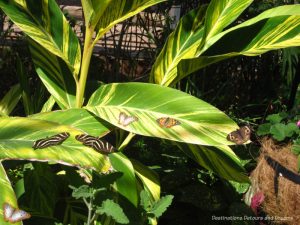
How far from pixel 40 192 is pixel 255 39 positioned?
978 millimetres

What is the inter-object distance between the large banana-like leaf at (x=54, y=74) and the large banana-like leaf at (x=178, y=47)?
345mm

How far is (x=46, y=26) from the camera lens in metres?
2.10

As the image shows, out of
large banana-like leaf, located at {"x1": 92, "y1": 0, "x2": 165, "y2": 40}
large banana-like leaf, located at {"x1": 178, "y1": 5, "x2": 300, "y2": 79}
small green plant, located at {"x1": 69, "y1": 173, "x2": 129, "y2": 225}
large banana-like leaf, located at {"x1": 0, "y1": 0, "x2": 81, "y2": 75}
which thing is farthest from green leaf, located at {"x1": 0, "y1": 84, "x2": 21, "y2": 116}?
small green plant, located at {"x1": 69, "y1": 173, "x2": 129, "y2": 225}

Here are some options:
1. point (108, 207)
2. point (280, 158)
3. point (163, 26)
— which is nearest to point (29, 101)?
point (108, 207)

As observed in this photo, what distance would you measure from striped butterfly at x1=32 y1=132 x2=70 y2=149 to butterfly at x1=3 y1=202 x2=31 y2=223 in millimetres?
211

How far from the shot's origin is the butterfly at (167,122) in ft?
5.61

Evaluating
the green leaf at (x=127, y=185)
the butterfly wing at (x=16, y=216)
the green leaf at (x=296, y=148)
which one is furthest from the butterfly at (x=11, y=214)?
the green leaf at (x=296, y=148)

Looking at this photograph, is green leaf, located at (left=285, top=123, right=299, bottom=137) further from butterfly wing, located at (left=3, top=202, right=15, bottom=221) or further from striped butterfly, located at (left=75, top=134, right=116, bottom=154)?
butterfly wing, located at (left=3, top=202, right=15, bottom=221)

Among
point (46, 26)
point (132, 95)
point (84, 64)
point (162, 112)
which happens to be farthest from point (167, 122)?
point (46, 26)

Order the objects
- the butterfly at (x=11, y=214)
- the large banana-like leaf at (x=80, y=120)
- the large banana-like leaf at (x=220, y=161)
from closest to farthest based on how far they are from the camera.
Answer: the butterfly at (x=11, y=214) → the large banana-like leaf at (x=80, y=120) → the large banana-like leaf at (x=220, y=161)

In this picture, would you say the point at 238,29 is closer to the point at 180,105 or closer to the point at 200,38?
the point at 200,38

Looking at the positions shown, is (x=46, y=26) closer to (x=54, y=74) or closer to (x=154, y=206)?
(x=54, y=74)

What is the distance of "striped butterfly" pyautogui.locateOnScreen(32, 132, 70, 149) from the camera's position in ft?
5.17

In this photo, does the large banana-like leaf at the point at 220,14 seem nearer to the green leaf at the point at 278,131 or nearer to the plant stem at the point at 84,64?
the plant stem at the point at 84,64
